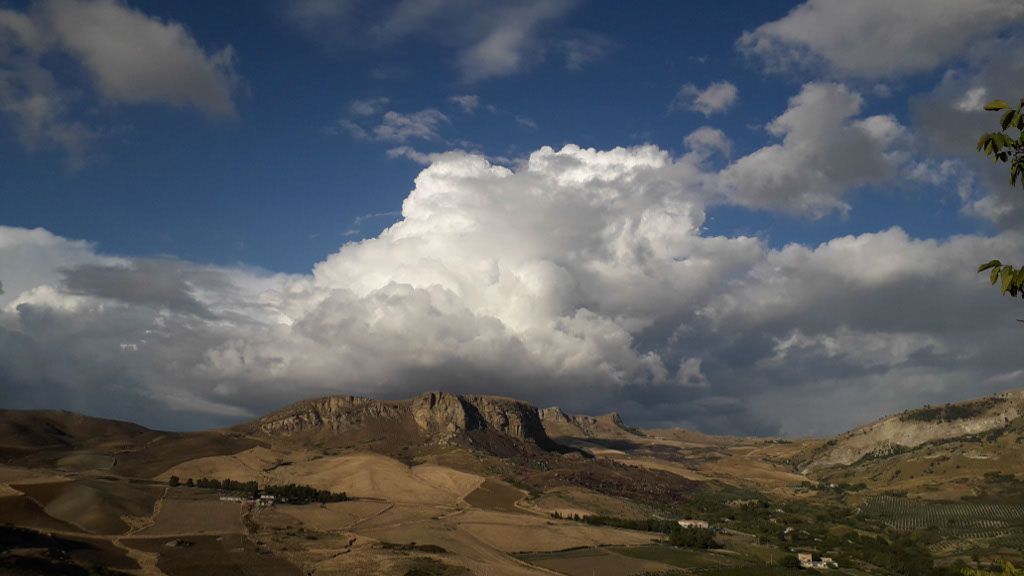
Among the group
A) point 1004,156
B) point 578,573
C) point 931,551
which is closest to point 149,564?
point 578,573

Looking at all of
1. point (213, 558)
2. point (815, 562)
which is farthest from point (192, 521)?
point (815, 562)

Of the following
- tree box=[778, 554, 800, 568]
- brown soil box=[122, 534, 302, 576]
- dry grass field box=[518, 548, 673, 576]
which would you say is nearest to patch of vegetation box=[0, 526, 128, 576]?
brown soil box=[122, 534, 302, 576]

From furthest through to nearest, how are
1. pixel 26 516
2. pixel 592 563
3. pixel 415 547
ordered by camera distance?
pixel 592 563, pixel 415 547, pixel 26 516

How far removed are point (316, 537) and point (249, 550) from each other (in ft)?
85.5

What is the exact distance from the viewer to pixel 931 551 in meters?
197

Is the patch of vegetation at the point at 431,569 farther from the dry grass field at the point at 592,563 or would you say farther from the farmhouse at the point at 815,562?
the farmhouse at the point at 815,562

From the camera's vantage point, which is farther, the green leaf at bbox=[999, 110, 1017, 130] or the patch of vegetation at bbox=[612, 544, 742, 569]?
the patch of vegetation at bbox=[612, 544, 742, 569]

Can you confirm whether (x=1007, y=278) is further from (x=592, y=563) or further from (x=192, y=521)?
(x=192, y=521)

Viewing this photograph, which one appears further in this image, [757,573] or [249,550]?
[757,573]

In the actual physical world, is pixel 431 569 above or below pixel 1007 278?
below

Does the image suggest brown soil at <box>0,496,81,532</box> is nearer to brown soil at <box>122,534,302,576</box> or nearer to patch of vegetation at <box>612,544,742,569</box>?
brown soil at <box>122,534,302,576</box>

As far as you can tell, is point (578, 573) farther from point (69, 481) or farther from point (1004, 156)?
point (1004, 156)

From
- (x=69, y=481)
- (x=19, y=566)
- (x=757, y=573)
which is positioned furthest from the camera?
(x=69, y=481)

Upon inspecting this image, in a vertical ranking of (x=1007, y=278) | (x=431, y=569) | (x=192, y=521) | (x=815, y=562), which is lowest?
(x=815, y=562)
